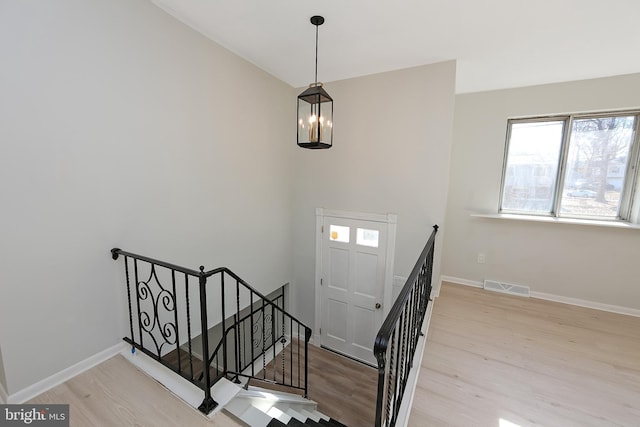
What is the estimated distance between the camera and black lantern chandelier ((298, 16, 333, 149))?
76.7 inches

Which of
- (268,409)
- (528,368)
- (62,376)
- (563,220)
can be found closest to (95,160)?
(62,376)

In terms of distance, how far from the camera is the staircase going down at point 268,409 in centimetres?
171

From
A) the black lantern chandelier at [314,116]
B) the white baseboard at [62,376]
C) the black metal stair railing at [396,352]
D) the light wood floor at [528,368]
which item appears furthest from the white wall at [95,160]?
the light wood floor at [528,368]

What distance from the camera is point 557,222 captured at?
3.18m

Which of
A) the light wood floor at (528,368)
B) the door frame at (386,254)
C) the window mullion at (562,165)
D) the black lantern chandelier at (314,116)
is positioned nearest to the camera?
the light wood floor at (528,368)

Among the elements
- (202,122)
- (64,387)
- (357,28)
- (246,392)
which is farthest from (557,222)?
(64,387)

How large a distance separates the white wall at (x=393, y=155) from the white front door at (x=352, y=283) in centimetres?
26

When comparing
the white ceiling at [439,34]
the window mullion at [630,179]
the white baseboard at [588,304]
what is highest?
the white ceiling at [439,34]

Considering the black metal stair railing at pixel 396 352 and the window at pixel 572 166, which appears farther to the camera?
the window at pixel 572 166

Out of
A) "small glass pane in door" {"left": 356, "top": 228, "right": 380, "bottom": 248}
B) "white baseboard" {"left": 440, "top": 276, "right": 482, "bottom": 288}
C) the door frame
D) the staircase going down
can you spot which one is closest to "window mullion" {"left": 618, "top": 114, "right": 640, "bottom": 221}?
"white baseboard" {"left": 440, "top": 276, "right": 482, "bottom": 288}

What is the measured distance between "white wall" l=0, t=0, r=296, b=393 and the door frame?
5.00ft

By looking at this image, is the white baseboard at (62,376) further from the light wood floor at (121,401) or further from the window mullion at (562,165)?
the window mullion at (562,165)

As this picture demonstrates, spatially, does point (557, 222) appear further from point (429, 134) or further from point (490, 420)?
point (490, 420)

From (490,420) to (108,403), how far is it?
242 centimetres
